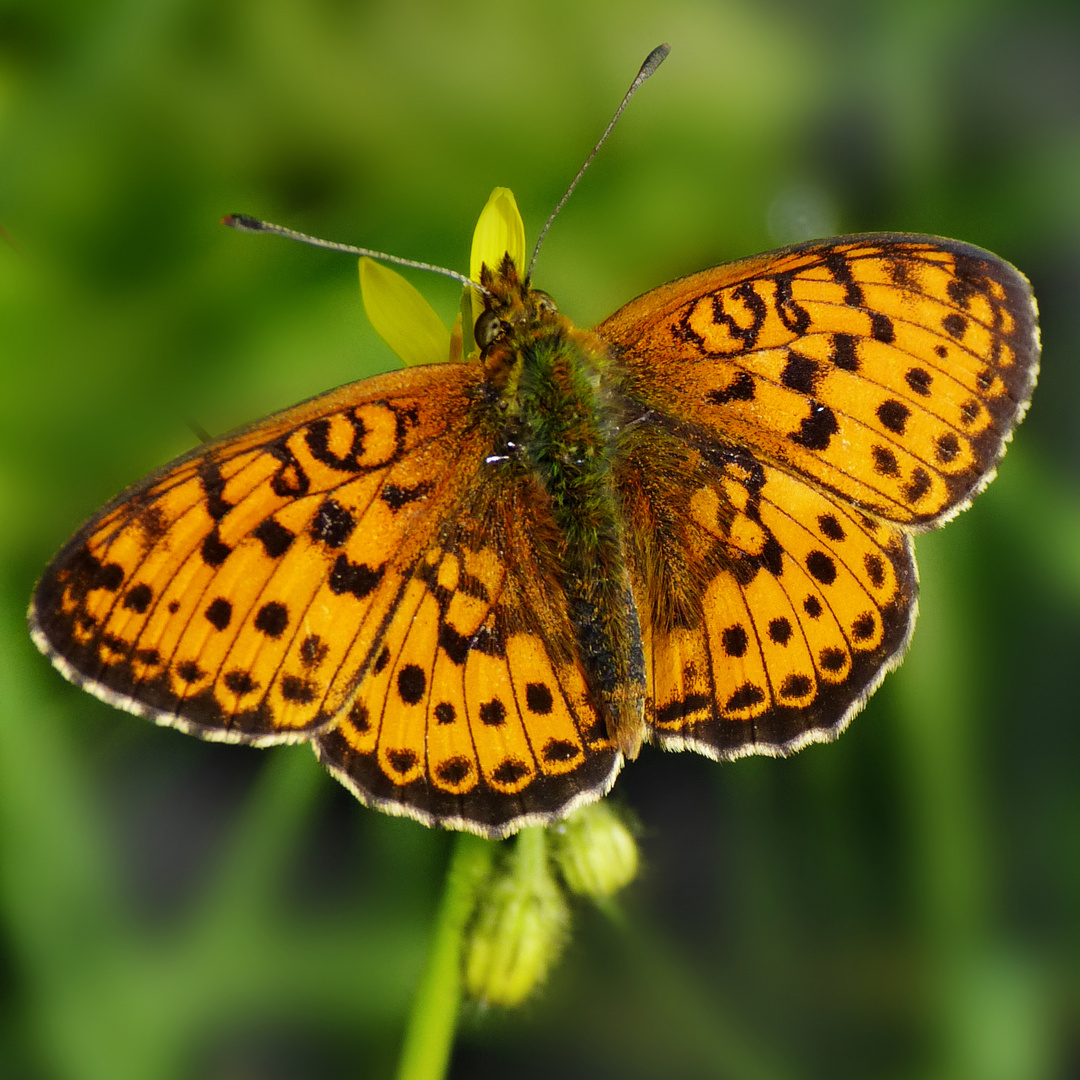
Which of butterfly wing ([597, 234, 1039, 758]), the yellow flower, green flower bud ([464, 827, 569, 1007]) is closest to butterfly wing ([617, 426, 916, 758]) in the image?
butterfly wing ([597, 234, 1039, 758])

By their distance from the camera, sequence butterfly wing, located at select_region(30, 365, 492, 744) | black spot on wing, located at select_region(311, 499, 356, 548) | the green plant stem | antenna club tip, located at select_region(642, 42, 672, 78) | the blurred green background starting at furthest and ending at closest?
the blurred green background
antenna club tip, located at select_region(642, 42, 672, 78)
the green plant stem
black spot on wing, located at select_region(311, 499, 356, 548)
butterfly wing, located at select_region(30, 365, 492, 744)

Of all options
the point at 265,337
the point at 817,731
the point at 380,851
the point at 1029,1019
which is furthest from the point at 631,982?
the point at 265,337

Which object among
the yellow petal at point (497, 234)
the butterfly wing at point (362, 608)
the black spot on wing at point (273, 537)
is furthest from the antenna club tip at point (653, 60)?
the black spot on wing at point (273, 537)

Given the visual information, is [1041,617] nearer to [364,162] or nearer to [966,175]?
[966,175]

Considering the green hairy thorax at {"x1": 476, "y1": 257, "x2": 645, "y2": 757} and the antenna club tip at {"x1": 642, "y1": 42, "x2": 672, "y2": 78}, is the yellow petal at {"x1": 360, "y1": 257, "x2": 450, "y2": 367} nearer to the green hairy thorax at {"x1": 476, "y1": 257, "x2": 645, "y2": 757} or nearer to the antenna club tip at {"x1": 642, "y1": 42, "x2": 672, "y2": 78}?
the green hairy thorax at {"x1": 476, "y1": 257, "x2": 645, "y2": 757}

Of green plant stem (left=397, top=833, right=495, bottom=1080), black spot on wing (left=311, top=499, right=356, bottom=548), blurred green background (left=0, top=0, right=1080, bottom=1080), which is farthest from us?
blurred green background (left=0, top=0, right=1080, bottom=1080)

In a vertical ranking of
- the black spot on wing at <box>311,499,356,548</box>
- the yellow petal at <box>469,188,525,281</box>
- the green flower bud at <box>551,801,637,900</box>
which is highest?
the yellow petal at <box>469,188,525,281</box>

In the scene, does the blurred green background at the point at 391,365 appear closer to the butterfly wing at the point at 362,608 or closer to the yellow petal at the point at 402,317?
the yellow petal at the point at 402,317

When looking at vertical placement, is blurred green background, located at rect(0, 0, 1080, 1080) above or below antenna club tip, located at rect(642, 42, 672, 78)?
below
